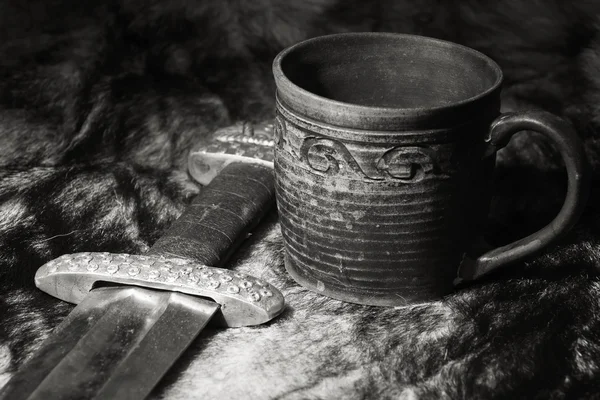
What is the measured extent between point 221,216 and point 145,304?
0.60ft

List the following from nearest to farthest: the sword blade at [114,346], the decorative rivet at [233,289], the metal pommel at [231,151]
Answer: the sword blade at [114,346], the decorative rivet at [233,289], the metal pommel at [231,151]

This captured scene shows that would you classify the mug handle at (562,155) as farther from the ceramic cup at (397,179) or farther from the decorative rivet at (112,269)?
the decorative rivet at (112,269)

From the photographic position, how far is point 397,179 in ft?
3.07

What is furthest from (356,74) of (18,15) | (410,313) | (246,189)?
(18,15)

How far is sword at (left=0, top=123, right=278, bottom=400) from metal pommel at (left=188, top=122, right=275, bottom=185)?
83mm

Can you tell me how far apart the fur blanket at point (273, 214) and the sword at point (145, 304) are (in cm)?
3

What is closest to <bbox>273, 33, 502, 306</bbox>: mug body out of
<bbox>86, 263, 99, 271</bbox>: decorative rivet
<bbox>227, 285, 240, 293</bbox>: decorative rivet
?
<bbox>227, 285, 240, 293</bbox>: decorative rivet

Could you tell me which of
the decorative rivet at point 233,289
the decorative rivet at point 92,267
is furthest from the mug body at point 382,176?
the decorative rivet at point 92,267

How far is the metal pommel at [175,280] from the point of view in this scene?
37.8 inches

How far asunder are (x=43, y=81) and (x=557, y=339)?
80cm

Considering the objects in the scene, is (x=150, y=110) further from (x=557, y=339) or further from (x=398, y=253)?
(x=557, y=339)

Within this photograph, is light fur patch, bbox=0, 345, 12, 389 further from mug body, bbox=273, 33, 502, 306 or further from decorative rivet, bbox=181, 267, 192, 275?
mug body, bbox=273, 33, 502, 306

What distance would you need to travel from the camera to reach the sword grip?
1.05 m

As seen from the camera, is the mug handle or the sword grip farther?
the sword grip
